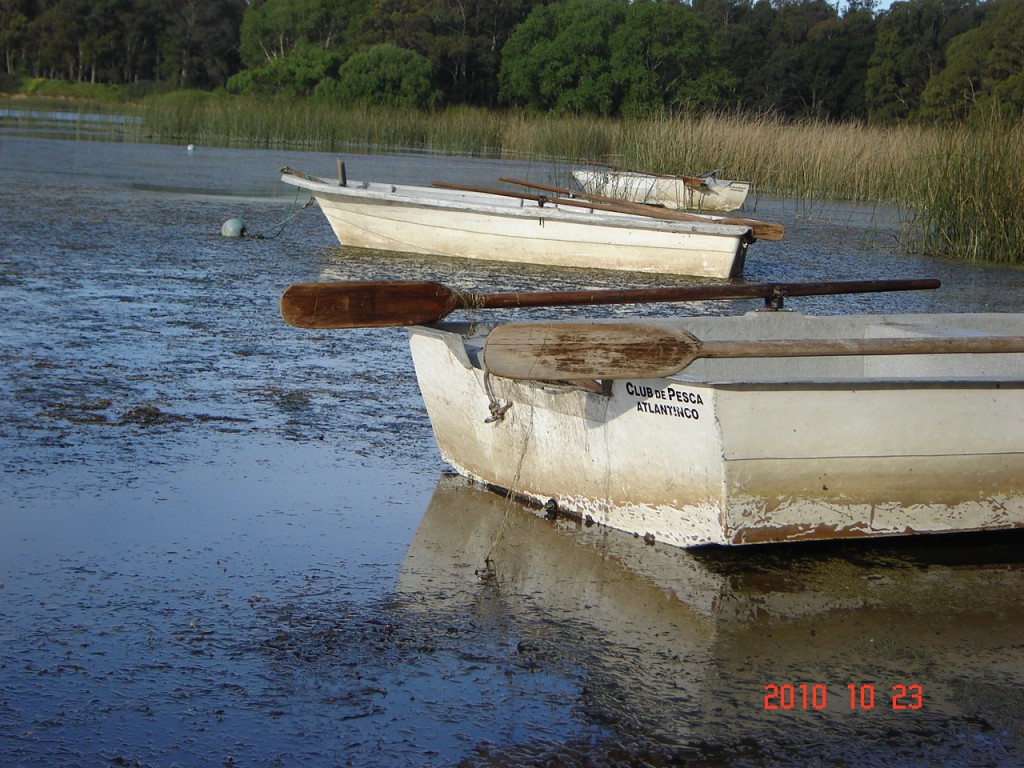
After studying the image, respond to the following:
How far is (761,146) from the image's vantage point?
2112cm

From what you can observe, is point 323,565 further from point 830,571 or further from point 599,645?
point 830,571

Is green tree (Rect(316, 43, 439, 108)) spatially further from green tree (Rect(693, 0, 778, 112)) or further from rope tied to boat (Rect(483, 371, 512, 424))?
rope tied to boat (Rect(483, 371, 512, 424))

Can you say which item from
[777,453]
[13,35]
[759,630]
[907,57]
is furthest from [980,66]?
[13,35]

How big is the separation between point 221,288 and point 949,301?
19.6 feet

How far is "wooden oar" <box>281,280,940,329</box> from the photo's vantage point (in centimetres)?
443

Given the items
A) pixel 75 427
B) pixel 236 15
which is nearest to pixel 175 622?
pixel 75 427

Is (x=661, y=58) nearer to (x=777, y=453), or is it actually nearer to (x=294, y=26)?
(x=294, y=26)

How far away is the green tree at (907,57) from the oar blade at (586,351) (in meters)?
49.5

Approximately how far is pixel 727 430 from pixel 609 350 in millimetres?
459

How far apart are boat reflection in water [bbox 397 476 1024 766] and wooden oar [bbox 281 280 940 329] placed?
2.49ft

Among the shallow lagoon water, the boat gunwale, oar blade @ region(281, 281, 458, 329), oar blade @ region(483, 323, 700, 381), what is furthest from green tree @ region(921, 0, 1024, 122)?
oar blade @ region(483, 323, 700, 381)

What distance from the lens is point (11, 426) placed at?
5.24m

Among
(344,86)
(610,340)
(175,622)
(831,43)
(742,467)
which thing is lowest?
(175,622)
